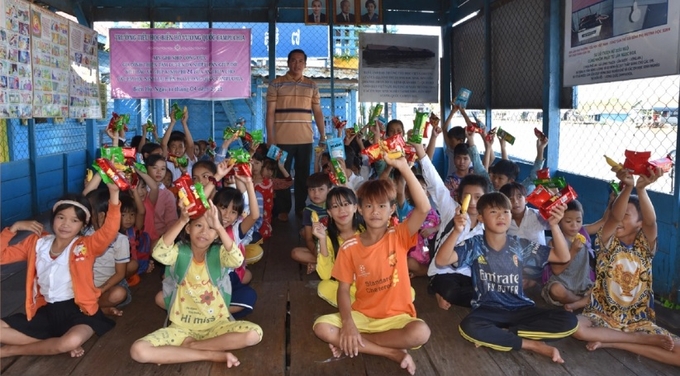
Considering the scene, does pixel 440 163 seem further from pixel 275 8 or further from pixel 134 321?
pixel 134 321

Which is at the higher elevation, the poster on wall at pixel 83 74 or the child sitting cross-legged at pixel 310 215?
the poster on wall at pixel 83 74

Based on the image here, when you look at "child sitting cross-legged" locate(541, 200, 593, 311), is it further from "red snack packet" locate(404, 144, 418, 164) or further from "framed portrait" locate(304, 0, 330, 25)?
"framed portrait" locate(304, 0, 330, 25)

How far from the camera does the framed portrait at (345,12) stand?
6688 mm

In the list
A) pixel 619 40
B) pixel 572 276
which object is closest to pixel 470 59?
pixel 619 40

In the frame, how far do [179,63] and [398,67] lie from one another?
273 cm

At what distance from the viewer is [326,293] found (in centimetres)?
328

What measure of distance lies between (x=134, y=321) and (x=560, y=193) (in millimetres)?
2373

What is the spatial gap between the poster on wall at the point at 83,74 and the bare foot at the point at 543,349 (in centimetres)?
534

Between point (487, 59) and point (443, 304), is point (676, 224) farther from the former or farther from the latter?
point (487, 59)

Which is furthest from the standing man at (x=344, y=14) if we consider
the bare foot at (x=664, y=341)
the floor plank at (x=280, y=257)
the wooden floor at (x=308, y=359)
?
the bare foot at (x=664, y=341)

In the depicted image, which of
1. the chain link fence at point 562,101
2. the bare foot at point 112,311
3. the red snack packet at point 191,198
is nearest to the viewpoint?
the red snack packet at point 191,198

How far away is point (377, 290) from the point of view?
269cm

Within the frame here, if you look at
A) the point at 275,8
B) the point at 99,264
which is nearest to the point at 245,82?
the point at 275,8

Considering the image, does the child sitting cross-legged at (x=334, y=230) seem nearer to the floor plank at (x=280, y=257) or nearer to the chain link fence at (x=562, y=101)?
the floor plank at (x=280, y=257)
